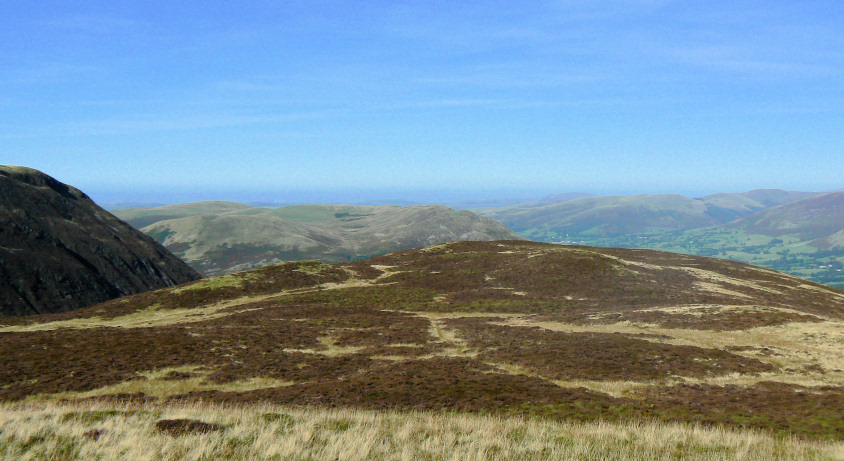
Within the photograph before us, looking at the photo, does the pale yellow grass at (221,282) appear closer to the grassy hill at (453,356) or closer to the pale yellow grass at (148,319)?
the grassy hill at (453,356)

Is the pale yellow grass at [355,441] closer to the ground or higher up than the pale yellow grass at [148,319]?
higher up

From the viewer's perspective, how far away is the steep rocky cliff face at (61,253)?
86188mm

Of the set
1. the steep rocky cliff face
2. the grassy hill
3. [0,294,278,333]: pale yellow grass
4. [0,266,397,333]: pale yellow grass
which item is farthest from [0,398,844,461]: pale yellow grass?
the steep rocky cliff face

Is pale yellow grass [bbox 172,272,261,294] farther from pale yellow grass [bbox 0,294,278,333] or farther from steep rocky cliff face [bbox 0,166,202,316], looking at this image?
steep rocky cliff face [bbox 0,166,202,316]

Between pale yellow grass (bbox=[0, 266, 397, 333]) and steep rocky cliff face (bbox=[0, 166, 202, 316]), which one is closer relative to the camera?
pale yellow grass (bbox=[0, 266, 397, 333])

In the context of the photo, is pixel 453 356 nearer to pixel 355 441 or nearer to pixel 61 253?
pixel 355 441

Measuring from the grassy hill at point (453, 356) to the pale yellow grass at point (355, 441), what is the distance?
20 centimetres

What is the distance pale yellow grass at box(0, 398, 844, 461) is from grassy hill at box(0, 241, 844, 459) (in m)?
0.20

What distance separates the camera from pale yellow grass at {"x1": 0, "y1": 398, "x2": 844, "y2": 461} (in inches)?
489

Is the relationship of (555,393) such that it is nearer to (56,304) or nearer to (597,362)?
(597,362)

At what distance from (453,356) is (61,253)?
10126 cm

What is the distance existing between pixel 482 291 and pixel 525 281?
8.79 m

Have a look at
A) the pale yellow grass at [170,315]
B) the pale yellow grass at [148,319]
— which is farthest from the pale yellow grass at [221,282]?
the pale yellow grass at [148,319]

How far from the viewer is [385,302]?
65.4 meters
